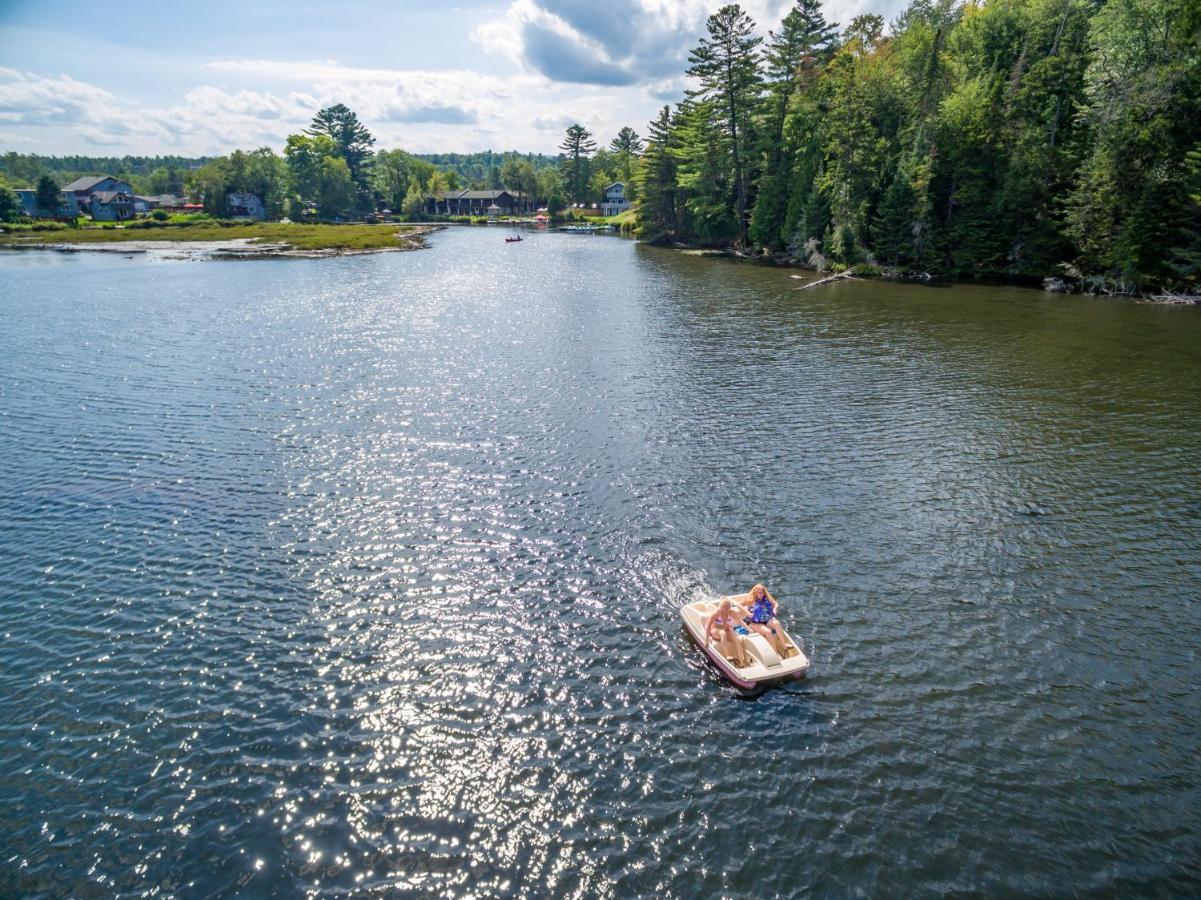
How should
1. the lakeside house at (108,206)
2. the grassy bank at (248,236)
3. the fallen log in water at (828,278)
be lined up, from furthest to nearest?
1. the lakeside house at (108,206)
2. the grassy bank at (248,236)
3. the fallen log in water at (828,278)

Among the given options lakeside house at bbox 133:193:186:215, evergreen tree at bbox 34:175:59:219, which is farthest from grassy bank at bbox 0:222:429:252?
lakeside house at bbox 133:193:186:215

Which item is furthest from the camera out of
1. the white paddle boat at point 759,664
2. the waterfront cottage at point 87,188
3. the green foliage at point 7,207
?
the waterfront cottage at point 87,188

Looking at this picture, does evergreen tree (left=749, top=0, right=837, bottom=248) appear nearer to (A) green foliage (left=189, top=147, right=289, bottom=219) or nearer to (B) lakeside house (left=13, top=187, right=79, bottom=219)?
(A) green foliage (left=189, top=147, right=289, bottom=219)

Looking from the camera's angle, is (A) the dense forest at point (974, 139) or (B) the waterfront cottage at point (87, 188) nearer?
(A) the dense forest at point (974, 139)

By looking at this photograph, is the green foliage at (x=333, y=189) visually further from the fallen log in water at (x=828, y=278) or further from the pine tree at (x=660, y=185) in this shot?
the fallen log in water at (x=828, y=278)

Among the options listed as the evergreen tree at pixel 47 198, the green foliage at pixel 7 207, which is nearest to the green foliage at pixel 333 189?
the evergreen tree at pixel 47 198

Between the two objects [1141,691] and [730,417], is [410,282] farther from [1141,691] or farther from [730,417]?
[1141,691]

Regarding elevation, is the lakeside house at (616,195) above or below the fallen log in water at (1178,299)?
above

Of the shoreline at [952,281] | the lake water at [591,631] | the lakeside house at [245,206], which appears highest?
the lakeside house at [245,206]
